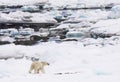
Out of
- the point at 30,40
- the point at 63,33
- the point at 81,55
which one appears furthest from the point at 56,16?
the point at 81,55

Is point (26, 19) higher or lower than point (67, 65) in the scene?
lower

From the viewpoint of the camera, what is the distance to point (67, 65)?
11383mm

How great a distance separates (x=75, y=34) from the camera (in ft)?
63.9

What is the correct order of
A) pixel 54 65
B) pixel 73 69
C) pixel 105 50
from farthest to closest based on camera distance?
pixel 105 50 → pixel 54 65 → pixel 73 69

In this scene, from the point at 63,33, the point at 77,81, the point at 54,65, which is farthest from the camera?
the point at 63,33

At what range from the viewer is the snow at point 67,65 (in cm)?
864

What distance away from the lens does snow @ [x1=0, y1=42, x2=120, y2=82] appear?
8.64 metres

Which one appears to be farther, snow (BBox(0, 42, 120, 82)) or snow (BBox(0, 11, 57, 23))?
snow (BBox(0, 11, 57, 23))

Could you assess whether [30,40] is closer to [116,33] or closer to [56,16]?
[116,33]

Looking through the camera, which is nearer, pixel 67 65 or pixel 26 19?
pixel 67 65

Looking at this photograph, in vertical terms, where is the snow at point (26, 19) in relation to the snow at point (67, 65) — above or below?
below

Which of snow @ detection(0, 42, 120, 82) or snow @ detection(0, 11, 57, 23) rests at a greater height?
snow @ detection(0, 42, 120, 82)

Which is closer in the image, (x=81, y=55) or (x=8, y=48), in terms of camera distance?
(x=81, y=55)

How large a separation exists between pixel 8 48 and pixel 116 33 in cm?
558
